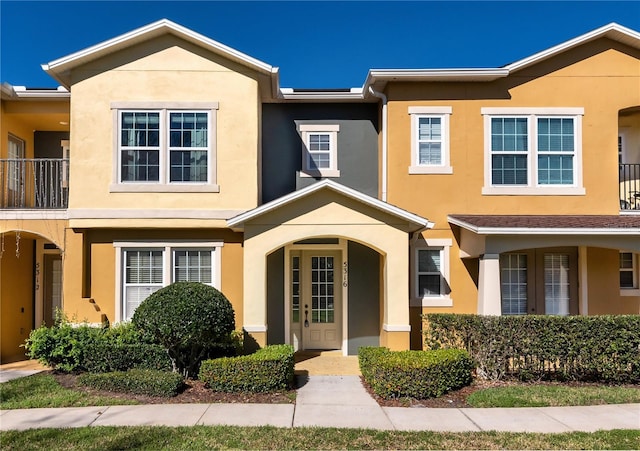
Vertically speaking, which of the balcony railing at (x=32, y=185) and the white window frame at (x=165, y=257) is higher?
the balcony railing at (x=32, y=185)

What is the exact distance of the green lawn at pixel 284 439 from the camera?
20.0ft

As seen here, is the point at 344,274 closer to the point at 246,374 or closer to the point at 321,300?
the point at 321,300

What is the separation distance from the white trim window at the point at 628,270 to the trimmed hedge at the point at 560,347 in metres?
3.64

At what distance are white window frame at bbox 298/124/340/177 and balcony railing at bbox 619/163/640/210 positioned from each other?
7.74 m

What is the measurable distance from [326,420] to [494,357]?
12.9 ft

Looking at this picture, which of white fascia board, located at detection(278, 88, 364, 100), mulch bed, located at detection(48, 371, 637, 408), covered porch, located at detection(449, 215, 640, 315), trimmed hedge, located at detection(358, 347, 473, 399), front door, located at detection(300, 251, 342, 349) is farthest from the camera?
white fascia board, located at detection(278, 88, 364, 100)

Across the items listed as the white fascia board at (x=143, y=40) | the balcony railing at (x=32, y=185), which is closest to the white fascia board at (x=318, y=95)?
the white fascia board at (x=143, y=40)

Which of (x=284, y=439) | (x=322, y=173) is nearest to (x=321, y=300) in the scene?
(x=322, y=173)

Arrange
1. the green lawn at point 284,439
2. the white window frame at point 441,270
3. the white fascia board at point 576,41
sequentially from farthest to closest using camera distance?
1. the white fascia board at point 576,41
2. the white window frame at point 441,270
3. the green lawn at point 284,439

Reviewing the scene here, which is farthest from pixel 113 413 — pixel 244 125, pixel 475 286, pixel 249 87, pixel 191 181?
pixel 475 286

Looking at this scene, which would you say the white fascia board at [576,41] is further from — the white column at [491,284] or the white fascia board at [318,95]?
the white column at [491,284]

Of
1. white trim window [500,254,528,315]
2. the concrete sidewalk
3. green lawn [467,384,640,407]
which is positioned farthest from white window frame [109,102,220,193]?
white trim window [500,254,528,315]

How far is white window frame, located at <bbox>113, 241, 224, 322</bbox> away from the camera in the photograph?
1112cm

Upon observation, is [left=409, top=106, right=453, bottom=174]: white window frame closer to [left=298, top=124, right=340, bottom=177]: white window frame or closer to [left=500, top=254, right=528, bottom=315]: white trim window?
[left=298, top=124, right=340, bottom=177]: white window frame
